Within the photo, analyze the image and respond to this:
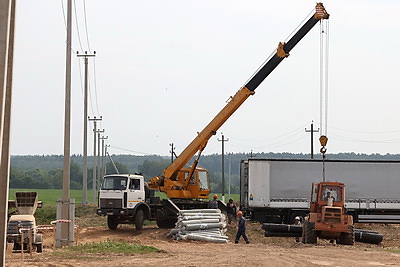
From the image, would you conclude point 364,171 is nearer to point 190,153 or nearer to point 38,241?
point 190,153

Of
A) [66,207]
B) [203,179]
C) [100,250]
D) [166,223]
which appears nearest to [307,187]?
[203,179]

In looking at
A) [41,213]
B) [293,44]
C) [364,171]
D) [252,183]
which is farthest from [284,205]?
[41,213]

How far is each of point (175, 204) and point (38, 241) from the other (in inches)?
567

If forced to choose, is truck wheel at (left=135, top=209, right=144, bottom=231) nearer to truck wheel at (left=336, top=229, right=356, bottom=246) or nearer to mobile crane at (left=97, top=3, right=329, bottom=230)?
mobile crane at (left=97, top=3, right=329, bottom=230)

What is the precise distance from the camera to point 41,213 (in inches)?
1772

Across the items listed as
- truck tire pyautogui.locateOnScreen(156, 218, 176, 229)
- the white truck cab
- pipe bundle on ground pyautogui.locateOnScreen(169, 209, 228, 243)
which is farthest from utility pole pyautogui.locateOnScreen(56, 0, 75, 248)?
truck tire pyautogui.locateOnScreen(156, 218, 176, 229)

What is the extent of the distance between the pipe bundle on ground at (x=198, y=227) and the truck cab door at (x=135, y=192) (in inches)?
138

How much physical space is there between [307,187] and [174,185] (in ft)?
23.6

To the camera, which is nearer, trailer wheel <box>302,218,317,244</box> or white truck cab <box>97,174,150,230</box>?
trailer wheel <box>302,218,317,244</box>

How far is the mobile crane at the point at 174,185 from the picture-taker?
116 feet

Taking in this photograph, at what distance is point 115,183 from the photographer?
35938 mm

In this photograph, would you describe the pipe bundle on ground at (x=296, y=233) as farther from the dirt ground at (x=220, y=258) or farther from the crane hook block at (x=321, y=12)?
the crane hook block at (x=321, y=12)

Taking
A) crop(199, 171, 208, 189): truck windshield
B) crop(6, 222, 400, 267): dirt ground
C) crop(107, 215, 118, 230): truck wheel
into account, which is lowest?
crop(6, 222, 400, 267): dirt ground

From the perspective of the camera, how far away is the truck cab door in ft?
117
